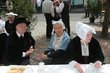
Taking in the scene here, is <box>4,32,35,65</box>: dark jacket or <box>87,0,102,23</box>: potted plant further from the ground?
<box>4,32,35,65</box>: dark jacket

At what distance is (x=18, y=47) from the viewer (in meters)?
6.02

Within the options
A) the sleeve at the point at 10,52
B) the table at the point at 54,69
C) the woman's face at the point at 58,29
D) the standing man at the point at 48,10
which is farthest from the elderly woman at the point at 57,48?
the standing man at the point at 48,10

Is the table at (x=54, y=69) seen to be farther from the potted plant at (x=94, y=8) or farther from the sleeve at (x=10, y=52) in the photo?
the potted plant at (x=94, y=8)

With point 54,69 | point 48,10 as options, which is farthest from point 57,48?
point 48,10

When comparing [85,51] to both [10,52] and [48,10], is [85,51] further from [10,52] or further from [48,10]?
[48,10]

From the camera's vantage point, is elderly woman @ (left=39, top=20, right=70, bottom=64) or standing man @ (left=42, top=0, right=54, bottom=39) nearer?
elderly woman @ (left=39, top=20, right=70, bottom=64)

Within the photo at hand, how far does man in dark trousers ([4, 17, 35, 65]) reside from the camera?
5926 millimetres

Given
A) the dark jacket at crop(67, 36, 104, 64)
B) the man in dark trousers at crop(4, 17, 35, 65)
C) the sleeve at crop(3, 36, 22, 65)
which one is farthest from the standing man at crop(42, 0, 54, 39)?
the dark jacket at crop(67, 36, 104, 64)

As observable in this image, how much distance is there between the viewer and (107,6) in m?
12.6

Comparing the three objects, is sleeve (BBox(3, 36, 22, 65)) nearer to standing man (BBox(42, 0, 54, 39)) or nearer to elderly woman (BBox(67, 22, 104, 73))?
elderly woman (BBox(67, 22, 104, 73))

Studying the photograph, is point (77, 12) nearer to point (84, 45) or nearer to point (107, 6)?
point (107, 6)

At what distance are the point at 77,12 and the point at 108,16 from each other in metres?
10.9

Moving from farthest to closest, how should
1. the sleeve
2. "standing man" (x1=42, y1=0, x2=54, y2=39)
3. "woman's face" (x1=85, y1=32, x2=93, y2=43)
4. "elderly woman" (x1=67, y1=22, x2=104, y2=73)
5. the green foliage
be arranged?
1. "standing man" (x1=42, y1=0, x2=54, y2=39)
2. the green foliage
3. the sleeve
4. "elderly woman" (x1=67, y1=22, x2=104, y2=73)
5. "woman's face" (x1=85, y1=32, x2=93, y2=43)

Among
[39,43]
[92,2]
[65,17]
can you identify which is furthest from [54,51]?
[92,2]
